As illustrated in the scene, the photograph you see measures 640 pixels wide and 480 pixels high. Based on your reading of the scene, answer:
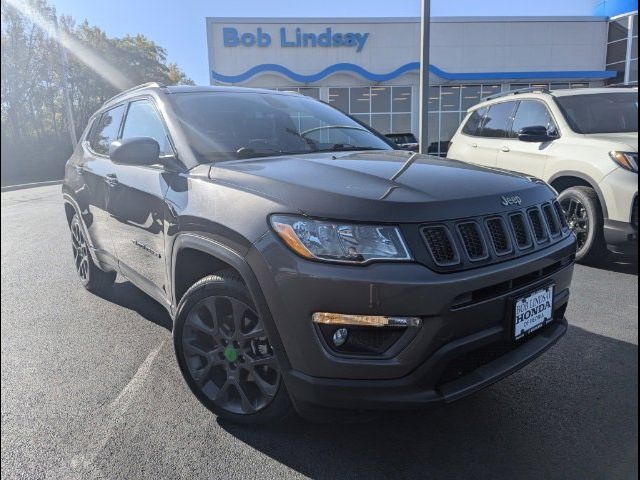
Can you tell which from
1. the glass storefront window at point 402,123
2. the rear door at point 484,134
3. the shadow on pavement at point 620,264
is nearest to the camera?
the shadow on pavement at point 620,264

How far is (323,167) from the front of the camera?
235 centimetres

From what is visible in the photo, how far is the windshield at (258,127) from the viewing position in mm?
2787

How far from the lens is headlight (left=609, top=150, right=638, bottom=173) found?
4602 mm

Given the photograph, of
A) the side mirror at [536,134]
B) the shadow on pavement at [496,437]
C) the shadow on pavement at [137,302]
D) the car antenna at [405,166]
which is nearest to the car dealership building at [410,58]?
the side mirror at [536,134]

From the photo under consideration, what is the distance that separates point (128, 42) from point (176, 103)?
145 feet

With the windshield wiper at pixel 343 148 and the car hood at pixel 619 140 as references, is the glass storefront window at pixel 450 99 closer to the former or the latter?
the car hood at pixel 619 140

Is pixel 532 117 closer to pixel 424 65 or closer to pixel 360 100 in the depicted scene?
pixel 424 65

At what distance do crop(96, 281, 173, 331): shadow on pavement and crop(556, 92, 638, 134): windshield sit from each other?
4.77m

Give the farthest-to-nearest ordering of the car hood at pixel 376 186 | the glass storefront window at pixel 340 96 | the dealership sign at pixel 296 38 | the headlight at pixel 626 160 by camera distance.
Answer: the glass storefront window at pixel 340 96, the dealership sign at pixel 296 38, the headlight at pixel 626 160, the car hood at pixel 376 186

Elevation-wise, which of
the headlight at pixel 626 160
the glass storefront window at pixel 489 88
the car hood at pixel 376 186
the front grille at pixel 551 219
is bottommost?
the front grille at pixel 551 219

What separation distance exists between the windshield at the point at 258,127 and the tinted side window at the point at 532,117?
123 inches

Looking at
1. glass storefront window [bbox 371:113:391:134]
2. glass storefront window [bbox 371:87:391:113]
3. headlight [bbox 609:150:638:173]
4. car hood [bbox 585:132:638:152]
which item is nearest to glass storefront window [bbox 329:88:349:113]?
glass storefront window [bbox 371:87:391:113]

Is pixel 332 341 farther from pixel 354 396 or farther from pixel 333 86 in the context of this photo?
pixel 333 86

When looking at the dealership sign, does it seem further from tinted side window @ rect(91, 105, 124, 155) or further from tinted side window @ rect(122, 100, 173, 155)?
tinted side window @ rect(122, 100, 173, 155)
